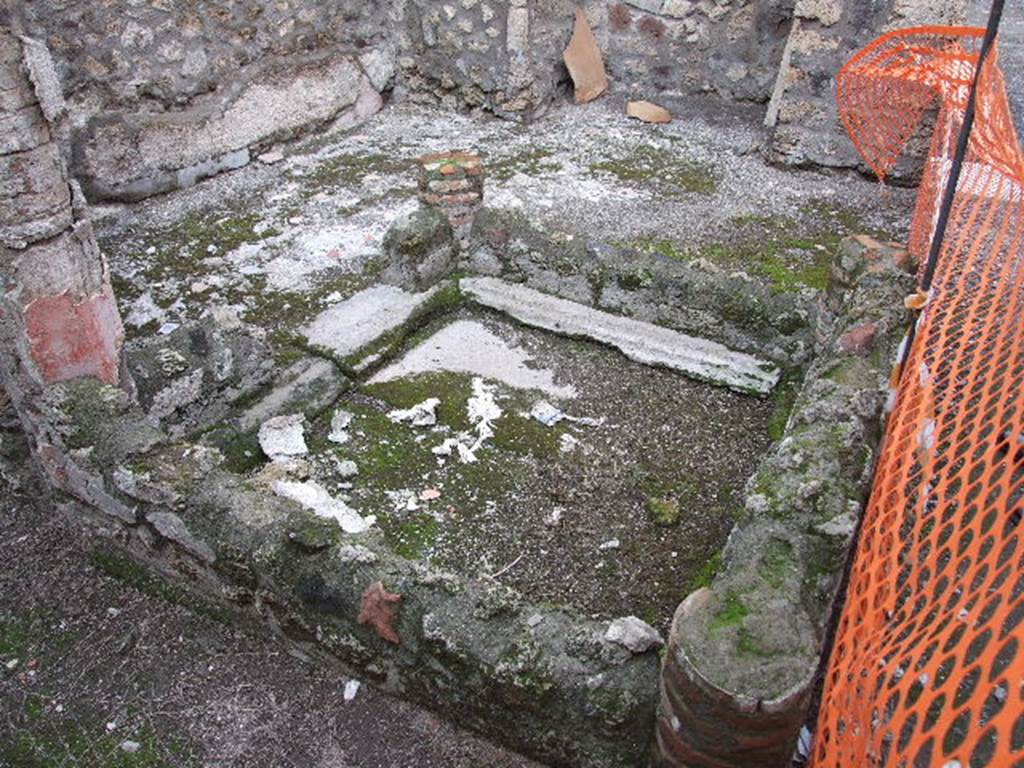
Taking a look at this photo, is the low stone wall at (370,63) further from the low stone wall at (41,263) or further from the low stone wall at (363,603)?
the low stone wall at (363,603)

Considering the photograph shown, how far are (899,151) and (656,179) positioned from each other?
5.14 feet

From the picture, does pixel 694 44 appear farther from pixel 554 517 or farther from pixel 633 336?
pixel 554 517

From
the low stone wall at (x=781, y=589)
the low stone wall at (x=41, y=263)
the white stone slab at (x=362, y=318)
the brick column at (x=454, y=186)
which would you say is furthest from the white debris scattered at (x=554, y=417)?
the low stone wall at (x=41, y=263)

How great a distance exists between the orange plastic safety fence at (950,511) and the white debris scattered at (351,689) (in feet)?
4.50

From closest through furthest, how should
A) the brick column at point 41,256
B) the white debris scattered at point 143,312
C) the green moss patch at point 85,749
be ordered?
the green moss patch at point 85,749 < the brick column at point 41,256 < the white debris scattered at point 143,312

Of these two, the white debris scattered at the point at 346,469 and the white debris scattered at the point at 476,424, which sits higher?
the white debris scattered at the point at 346,469

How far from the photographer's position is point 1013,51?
291 inches

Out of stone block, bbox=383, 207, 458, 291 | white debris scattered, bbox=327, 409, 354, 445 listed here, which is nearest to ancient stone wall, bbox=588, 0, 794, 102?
stone block, bbox=383, 207, 458, 291

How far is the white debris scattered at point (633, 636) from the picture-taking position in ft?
8.13

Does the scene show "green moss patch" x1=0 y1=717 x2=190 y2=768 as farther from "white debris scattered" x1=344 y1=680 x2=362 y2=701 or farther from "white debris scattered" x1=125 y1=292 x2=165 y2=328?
"white debris scattered" x1=125 y1=292 x2=165 y2=328

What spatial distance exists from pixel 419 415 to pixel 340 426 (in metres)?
0.35

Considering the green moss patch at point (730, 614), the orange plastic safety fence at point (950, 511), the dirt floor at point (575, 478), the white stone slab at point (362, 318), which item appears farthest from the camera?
the white stone slab at point (362, 318)

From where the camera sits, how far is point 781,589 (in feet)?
7.63

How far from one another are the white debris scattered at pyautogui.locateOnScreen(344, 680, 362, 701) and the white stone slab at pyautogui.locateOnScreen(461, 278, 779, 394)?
7.19ft
